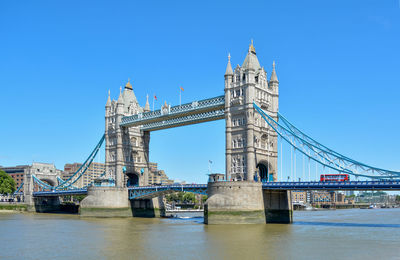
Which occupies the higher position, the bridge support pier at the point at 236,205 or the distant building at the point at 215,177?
the distant building at the point at 215,177

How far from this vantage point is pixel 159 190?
6931cm

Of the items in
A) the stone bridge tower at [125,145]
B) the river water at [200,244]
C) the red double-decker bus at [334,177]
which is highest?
the stone bridge tower at [125,145]

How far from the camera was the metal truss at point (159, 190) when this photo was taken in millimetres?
61631

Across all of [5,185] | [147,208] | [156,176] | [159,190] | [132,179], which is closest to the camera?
[159,190]

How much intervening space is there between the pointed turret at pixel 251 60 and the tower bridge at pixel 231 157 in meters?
0.14

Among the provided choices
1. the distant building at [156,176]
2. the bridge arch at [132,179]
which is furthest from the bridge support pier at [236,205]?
the distant building at [156,176]

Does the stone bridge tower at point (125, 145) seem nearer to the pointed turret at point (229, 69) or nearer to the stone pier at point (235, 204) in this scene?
the pointed turret at point (229, 69)

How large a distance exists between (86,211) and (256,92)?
110 ft

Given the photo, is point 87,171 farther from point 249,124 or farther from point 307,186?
point 307,186

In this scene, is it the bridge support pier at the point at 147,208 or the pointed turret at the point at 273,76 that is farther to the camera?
the bridge support pier at the point at 147,208

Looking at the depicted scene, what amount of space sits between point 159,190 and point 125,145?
632 inches

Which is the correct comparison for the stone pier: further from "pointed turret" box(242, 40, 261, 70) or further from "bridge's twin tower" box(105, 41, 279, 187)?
"pointed turret" box(242, 40, 261, 70)

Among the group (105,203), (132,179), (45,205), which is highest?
(132,179)

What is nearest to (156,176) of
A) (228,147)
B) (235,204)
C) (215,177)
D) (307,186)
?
(228,147)
